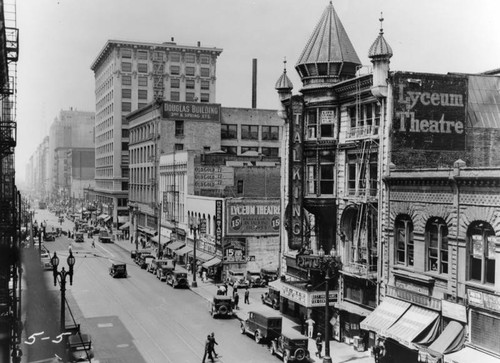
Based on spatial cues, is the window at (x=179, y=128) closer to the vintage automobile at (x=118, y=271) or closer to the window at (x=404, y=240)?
the vintage automobile at (x=118, y=271)

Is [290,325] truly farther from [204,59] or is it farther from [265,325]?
[204,59]

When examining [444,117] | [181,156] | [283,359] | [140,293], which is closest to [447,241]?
[444,117]

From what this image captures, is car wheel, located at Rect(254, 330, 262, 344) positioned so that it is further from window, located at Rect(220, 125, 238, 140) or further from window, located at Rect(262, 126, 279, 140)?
window, located at Rect(262, 126, 279, 140)

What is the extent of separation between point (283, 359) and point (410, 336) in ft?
22.3

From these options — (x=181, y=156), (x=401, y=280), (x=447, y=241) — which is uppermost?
(x=181, y=156)

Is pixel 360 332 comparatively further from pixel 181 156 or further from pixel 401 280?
pixel 181 156

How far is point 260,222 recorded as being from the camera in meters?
55.8

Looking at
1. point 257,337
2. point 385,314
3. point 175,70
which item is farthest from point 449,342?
point 175,70

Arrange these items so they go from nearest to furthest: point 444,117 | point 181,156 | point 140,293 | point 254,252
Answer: point 444,117 < point 140,293 < point 254,252 < point 181,156

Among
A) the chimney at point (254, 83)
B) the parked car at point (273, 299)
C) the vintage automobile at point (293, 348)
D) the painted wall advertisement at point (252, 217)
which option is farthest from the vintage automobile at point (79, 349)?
the chimney at point (254, 83)

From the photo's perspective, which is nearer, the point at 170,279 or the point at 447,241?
the point at 447,241

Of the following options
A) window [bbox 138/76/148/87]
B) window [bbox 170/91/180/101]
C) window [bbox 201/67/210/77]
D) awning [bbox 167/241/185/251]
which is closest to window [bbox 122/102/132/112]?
window [bbox 138/76/148/87]

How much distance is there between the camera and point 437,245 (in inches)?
1018

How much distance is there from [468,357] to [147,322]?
2065 cm
